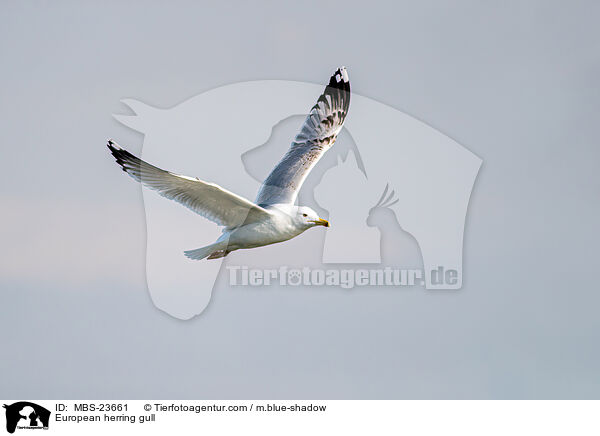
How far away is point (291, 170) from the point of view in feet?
16.5

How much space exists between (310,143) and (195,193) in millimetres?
1285

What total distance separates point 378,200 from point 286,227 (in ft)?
4.90

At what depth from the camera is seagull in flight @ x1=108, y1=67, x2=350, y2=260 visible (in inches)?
163

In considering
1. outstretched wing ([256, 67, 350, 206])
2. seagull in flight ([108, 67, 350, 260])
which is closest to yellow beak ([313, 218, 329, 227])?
seagull in flight ([108, 67, 350, 260])

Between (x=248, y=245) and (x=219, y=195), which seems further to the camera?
(x=248, y=245)

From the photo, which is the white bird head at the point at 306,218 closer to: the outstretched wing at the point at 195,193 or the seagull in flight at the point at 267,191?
the seagull in flight at the point at 267,191

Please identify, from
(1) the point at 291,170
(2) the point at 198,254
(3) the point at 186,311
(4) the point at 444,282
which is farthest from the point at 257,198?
(4) the point at 444,282

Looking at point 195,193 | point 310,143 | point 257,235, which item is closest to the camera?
point 195,193

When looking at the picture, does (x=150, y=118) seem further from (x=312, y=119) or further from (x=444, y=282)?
(x=444, y=282)

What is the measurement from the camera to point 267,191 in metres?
4.91

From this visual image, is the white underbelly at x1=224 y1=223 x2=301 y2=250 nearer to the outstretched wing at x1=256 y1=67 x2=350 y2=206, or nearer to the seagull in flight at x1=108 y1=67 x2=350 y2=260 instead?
the seagull in flight at x1=108 y1=67 x2=350 y2=260

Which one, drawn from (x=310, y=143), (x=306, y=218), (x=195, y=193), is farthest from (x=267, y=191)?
(x=195, y=193)

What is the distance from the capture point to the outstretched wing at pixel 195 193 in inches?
161

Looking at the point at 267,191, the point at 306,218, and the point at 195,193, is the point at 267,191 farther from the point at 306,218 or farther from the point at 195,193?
the point at 195,193
